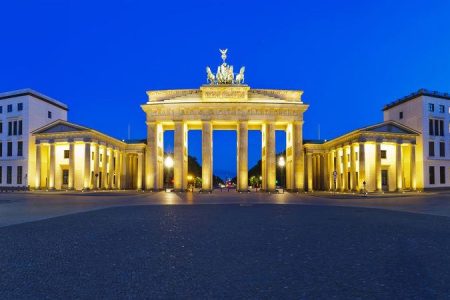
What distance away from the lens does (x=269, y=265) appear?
28.4ft

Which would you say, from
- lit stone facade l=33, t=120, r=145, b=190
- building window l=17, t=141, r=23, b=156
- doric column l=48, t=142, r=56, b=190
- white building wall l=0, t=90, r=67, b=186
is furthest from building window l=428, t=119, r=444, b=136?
building window l=17, t=141, r=23, b=156

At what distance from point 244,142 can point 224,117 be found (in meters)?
5.89

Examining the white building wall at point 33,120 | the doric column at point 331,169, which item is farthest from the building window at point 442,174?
the white building wall at point 33,120

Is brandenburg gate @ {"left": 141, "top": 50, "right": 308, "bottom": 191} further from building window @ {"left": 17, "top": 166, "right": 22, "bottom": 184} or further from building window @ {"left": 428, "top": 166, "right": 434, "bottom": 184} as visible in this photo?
building window @ {"left": 17, "top": 166, "right": 22, "bottom": 184}

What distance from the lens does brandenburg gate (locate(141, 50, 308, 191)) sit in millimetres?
71688

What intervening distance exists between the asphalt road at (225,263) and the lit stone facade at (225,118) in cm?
5705

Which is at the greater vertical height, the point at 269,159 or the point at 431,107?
the point at 431,107

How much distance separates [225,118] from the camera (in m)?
71.9

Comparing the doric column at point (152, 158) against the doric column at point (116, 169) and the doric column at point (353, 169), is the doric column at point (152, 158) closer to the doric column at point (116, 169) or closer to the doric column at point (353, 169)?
the doric column at point (116, 169)

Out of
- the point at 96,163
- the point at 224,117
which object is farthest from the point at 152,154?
the point at 224,117

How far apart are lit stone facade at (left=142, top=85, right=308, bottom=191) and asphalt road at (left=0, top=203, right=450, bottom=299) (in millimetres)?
57046

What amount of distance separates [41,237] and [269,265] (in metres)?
8.31

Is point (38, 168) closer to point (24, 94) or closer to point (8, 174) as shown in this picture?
point (8, 174)

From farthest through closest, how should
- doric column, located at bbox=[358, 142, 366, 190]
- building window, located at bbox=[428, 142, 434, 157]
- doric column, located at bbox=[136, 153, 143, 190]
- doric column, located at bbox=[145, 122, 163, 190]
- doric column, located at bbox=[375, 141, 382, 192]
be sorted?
doric column, located at bbox=[136, 153, 143, 190], doric column, located at bbox=[145, 122, 163, 190], building window, located at bbox=[428, 142, 434, 157], doric column, located at bbox=[375, 141, 382, 192], doric column, located at bbox=[358, 142, 366, 190]
